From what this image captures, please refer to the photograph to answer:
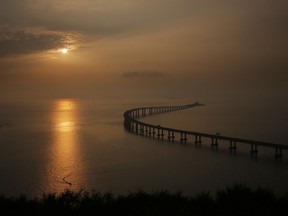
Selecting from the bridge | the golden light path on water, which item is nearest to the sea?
the golden light path on water

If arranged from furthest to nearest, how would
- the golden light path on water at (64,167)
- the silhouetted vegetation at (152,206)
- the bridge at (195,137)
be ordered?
the bridge at (195,137) < the golden light path on water at (64,167) < the silhouetted vegetation at (152,206)

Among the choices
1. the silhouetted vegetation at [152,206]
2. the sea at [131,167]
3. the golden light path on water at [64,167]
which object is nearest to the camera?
the silhouetted vegetation at [152,206]

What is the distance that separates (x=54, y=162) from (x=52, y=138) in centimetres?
2235

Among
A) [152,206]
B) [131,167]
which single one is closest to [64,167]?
[131,167]

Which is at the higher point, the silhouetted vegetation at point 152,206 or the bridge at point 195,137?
the silhouetted vegetation at point 152,206

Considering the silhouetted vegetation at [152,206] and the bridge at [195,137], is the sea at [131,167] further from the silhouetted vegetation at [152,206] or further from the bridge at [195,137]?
the silhouetted vegetation at [152,206]

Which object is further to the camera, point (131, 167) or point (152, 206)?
point (131, 167)

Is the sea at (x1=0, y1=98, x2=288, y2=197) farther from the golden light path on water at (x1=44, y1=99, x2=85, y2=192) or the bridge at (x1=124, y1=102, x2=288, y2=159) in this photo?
the bridge at (x1=124, y1=102, x2=288, y2=159)

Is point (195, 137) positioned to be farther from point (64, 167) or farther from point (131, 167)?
point (64, 167)

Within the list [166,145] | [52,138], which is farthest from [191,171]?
[52,138]

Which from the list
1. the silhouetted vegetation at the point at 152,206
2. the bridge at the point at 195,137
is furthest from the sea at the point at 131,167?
the silhouetted vegetation at the point at 152,206

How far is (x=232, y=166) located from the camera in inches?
1407

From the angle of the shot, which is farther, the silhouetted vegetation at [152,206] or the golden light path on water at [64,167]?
the golden light path on water at [64,167]

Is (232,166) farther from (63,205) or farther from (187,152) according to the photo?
(63,205)
